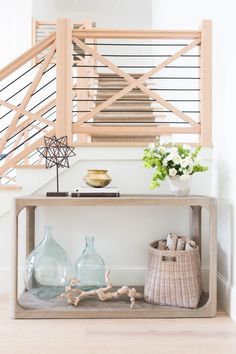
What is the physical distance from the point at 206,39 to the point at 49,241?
63.4 inches

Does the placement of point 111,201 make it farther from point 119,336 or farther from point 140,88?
point 140,88

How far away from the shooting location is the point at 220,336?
1.91 meters

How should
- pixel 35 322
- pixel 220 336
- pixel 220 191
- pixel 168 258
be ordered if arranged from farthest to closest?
pixel 220 191 < pixel 168 258 < pixel 35 322 < pixel 220 336

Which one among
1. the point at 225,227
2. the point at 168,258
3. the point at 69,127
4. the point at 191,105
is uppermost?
the point at 191,105

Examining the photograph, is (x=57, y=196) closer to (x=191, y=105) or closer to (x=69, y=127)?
(x=69, y=127)

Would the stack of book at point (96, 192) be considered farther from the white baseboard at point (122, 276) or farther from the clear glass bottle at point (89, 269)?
the white baseboard at point (122, 276)

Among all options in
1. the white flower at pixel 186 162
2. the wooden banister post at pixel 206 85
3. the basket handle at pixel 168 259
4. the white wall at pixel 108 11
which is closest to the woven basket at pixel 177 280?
the basket handle at pixel 168 259

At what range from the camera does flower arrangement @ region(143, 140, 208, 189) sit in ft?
7.48

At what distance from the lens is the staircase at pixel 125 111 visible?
3941mm

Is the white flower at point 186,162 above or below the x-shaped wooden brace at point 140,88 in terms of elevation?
below

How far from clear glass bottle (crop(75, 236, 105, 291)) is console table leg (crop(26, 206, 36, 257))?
13.8 inches

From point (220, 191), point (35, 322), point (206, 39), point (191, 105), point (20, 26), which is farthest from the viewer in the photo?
point (20, 26)

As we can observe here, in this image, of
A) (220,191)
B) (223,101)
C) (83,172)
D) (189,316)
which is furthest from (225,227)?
(83,172)

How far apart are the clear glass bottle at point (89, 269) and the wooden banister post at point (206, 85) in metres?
0.98
